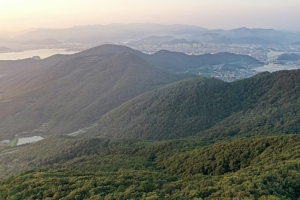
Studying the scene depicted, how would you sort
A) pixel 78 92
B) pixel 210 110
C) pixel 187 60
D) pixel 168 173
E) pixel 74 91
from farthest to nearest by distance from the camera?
pixel 187 60
pixel 74 91
pixel 78 92
pixel 210 110
pixel 168 173

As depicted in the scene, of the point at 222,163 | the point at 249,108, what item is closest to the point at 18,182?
the point at 222,163

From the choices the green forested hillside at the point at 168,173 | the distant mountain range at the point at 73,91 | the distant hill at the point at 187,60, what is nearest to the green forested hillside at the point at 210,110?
the green forested hillside at the point at 168,173

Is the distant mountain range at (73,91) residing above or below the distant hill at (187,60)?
below

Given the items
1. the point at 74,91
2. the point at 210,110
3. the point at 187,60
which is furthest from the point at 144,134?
the point at 187,60

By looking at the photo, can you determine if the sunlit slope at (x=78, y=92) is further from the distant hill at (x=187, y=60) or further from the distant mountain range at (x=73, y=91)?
the distant hill at (x=187, y=60)

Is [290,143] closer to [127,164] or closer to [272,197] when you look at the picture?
[272,197]

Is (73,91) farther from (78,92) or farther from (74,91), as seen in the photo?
(78,92)

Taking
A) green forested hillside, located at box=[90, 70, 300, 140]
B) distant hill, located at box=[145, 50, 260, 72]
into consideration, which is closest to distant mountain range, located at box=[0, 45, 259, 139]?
green forested hillside, located at box=[90, 70, 300, 140]
